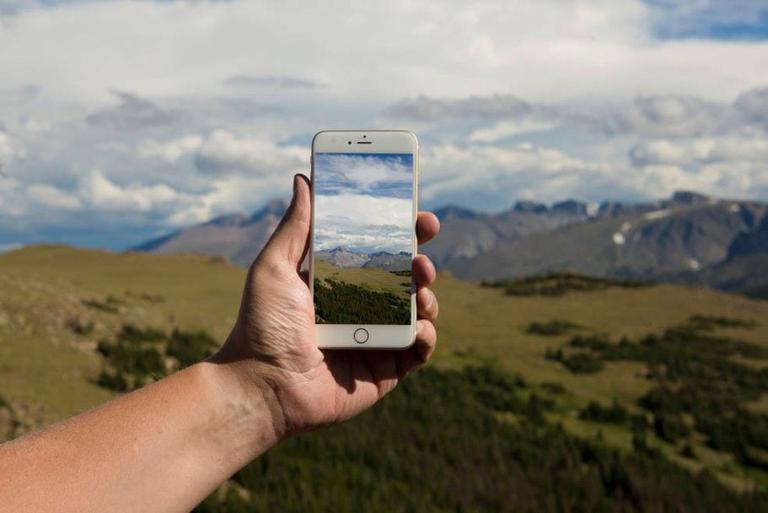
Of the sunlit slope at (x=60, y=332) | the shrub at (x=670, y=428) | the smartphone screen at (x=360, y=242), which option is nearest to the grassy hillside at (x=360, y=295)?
the smartphone screen at (x=360, y=242)

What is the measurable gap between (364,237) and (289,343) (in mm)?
780

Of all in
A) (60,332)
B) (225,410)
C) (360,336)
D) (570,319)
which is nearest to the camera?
(225,410)

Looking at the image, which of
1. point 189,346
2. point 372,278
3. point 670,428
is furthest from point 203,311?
point 372,278

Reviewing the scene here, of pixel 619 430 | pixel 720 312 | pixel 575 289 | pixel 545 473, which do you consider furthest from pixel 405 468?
pixel 575 289

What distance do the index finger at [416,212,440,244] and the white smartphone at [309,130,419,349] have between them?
41mm

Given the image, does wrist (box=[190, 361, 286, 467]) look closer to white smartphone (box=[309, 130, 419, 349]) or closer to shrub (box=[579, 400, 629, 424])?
white smartphone (box=[309, 130, 419, 349])

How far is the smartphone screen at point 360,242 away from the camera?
421cm

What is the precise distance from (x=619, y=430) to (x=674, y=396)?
200 inches

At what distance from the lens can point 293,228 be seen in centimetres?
396

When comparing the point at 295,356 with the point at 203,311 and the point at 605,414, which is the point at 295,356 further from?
the point at 203,311

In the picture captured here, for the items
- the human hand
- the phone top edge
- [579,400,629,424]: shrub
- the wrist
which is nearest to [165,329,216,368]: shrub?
[579,400,629,424]: shrub

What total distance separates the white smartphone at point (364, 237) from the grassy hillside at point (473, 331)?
0.13 m

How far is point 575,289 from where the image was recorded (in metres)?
68.0

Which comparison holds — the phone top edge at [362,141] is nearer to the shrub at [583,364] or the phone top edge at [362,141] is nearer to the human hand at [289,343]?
the human hand at [289,343]
